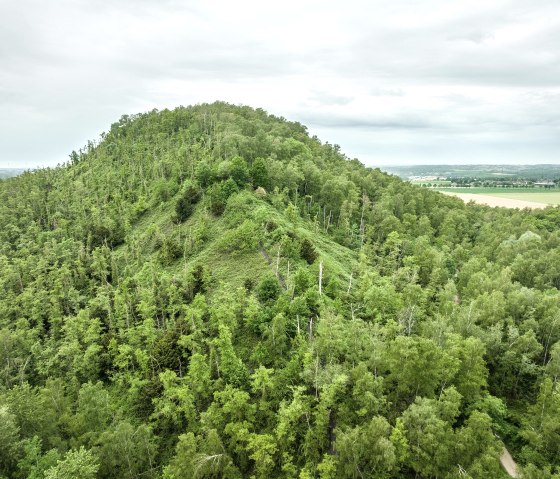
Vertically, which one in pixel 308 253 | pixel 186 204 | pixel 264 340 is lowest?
pixel 264 340

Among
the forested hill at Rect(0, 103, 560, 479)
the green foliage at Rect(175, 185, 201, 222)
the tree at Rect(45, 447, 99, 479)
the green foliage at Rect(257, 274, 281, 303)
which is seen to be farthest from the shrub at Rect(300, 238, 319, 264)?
the tree at Rect(45, 447, 99, 479)

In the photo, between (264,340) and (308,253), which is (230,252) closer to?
(308,253)

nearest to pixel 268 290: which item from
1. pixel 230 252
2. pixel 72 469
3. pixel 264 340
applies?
pixel 264 340

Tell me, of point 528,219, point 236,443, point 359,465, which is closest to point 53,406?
point 236,443

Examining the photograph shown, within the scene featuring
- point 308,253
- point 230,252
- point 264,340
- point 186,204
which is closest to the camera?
point 264,340

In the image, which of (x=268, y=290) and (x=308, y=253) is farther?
(x=308, y=253)

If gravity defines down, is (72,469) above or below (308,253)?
below

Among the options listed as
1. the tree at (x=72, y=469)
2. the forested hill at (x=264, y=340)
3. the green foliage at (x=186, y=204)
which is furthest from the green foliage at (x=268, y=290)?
the green foliage at (x=186, y=204)

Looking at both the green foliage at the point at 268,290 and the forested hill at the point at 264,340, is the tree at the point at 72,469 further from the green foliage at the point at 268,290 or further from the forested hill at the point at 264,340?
the green foliage at the point at 268,290

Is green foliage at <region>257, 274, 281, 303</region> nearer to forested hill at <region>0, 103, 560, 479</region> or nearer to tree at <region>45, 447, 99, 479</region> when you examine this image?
forested hill at <region>0, 103, 560, 479</region>
